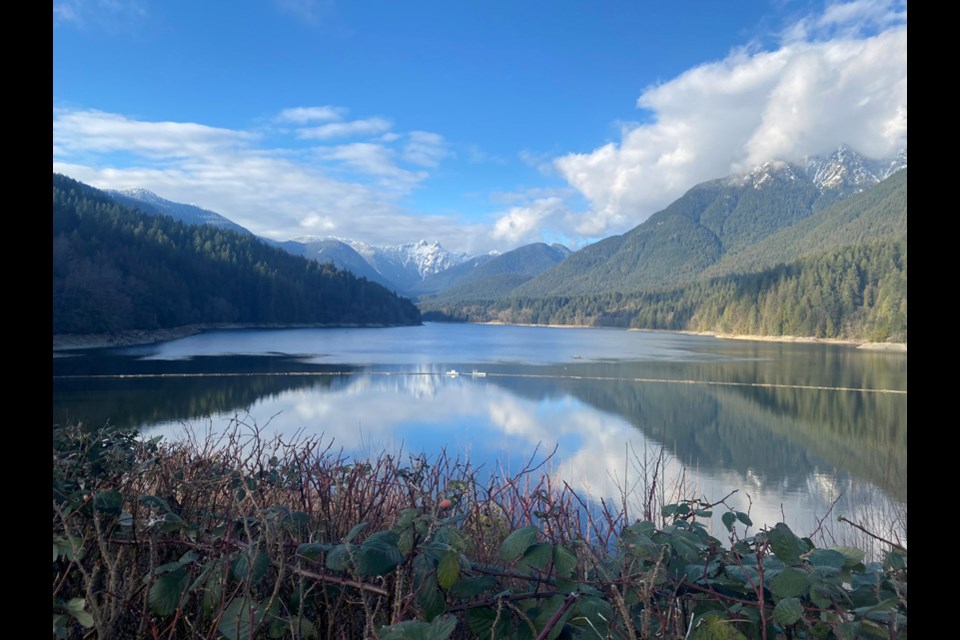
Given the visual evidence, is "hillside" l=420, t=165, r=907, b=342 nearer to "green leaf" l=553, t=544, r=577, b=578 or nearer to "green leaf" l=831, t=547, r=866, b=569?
"green leaf" l=831, t=547, r=866, b=569

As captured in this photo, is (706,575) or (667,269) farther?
(667,269)

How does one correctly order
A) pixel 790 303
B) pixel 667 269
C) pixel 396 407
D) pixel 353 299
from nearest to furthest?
pixel 396 407, pixel 790 303, pixel 353 299, pixel 667 269

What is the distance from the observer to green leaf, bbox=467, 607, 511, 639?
44.5 inches

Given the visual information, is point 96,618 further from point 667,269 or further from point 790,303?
point 667,269

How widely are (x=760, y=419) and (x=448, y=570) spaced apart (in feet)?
59.5

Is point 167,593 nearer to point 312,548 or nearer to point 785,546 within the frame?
point 312,548

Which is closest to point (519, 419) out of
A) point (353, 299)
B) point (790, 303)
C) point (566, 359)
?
point (566, 359)

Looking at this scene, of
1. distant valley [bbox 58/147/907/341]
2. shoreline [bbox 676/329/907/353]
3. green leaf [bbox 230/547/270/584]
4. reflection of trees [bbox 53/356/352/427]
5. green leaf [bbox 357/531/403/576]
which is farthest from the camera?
distant valley [bbox 58/147/907/341]

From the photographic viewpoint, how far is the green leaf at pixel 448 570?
107 centimetres

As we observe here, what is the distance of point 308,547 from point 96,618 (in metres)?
0.38

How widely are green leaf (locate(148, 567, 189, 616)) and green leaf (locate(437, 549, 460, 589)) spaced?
0.57m

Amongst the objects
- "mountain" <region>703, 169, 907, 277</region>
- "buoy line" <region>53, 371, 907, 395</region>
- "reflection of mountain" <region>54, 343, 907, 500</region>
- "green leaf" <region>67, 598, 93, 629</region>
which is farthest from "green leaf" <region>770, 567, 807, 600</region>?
"mountain" <region>703, 169, 907, 277</region>

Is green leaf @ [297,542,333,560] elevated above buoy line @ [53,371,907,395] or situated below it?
above
